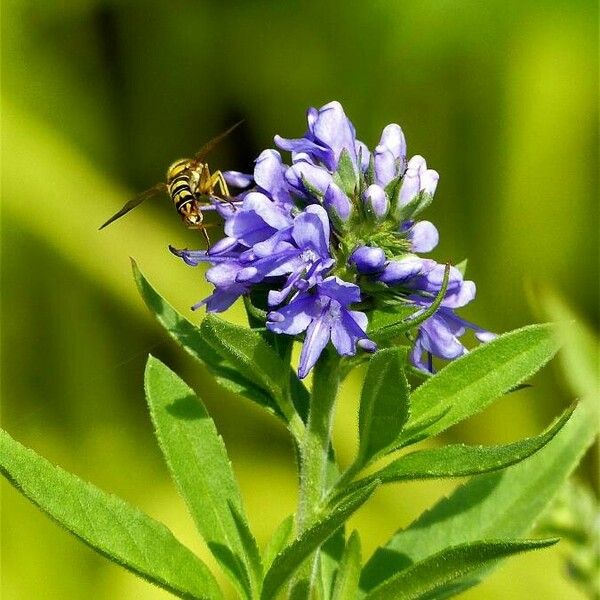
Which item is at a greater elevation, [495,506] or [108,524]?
[108,524]

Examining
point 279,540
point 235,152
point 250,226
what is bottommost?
point 279,540

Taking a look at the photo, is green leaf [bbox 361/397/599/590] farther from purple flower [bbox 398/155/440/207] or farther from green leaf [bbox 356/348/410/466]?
purple flower [bbox 398/155/440/207]

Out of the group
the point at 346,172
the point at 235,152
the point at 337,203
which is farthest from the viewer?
the point at 235,152

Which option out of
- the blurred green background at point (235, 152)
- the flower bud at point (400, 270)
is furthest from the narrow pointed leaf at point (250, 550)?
the blurred green background at point (235, 152)

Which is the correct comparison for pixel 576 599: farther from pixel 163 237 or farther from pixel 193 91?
pixel 193 91

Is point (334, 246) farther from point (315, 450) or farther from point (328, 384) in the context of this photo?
point (315, 450)

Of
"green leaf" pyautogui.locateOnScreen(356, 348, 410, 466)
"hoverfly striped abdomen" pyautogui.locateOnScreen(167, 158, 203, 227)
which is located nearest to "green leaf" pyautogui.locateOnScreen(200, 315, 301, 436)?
"green leaf" pyautogui.locateOnScreen(356, 348, 410, 466)

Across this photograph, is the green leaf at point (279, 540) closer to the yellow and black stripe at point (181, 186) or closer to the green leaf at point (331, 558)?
the green leaf at point (331, 558)

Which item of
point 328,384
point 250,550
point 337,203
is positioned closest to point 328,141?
point 337,203
